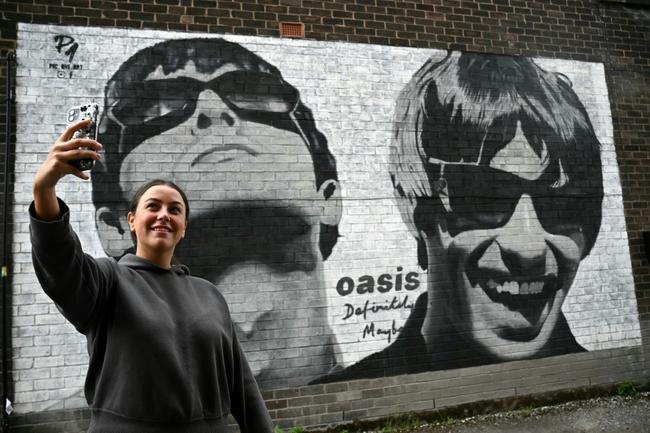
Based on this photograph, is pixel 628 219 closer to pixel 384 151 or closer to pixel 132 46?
pixel 384 151

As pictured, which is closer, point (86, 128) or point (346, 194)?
point (86, 128)

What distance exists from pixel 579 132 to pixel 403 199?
2546 mm

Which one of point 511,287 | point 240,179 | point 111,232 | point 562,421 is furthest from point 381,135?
point 562,421

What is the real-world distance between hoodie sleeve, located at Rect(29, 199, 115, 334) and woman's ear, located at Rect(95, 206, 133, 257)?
2.96 m

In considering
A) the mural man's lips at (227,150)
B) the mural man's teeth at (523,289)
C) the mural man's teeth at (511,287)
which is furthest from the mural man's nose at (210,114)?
the mural man's teeth at (523,289)

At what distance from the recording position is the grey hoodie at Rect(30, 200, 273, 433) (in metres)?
1.38

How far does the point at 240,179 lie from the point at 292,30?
5.66 ft

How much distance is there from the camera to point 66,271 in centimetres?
136

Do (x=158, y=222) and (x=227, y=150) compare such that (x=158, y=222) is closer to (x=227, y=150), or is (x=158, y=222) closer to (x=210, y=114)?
(x=227, y=150)

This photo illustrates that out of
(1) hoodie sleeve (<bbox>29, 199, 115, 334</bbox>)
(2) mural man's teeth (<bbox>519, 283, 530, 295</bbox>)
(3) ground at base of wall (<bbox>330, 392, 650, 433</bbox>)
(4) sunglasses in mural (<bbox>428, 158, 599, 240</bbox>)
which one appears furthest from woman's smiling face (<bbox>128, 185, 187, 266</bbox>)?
(2) mural man's teeth (<bbox>519, 283, 530, 295</bbox>)

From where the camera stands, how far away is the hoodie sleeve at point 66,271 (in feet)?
4.35

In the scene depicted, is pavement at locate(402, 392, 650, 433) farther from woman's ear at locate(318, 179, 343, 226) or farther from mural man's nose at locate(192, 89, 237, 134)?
mural man's nose at locate(192, 89, 237, 134)

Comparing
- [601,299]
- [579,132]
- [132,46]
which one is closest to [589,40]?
[579,132]

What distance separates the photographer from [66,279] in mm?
1373
